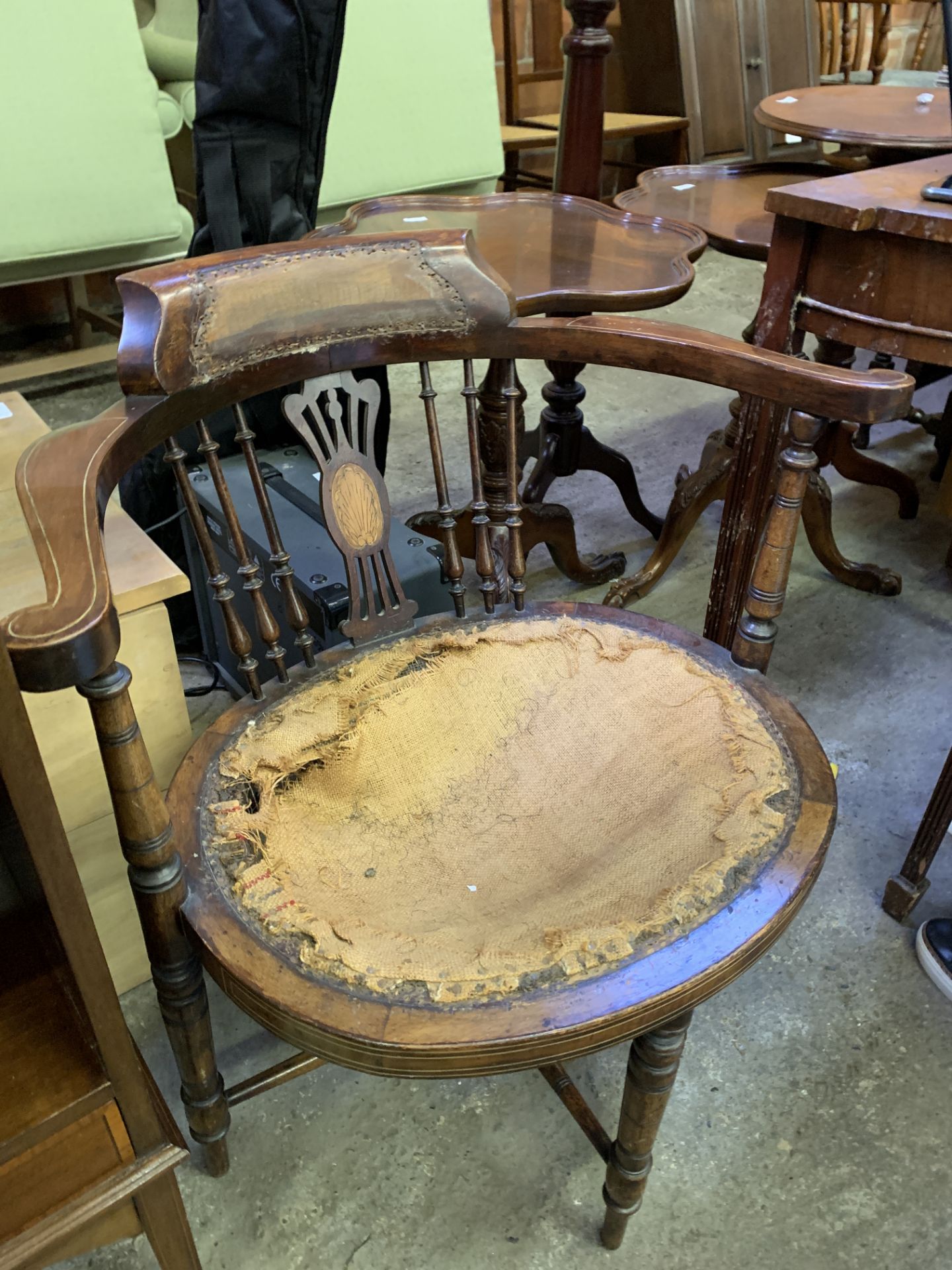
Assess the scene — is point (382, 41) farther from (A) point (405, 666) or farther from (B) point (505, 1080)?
(B) point (505, 1080)

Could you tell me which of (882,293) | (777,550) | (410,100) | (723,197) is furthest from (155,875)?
(410,100)

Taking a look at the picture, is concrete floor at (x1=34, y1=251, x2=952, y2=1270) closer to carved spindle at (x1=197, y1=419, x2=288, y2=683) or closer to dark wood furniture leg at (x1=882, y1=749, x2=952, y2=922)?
dark wood furniture leg at (x1=882, y1=749, x2=952, y2=922)

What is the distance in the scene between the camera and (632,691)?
988 millimetres

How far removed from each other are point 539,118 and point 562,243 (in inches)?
120

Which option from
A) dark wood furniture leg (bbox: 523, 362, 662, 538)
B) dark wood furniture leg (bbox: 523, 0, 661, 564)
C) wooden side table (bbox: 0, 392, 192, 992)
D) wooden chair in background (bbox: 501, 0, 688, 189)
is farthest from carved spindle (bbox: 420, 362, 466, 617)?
wooden chair in background (bbox: 501, 0, 688, 189)

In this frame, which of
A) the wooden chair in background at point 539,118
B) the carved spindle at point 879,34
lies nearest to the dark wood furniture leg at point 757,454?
the wooden chair in background at point 539,118

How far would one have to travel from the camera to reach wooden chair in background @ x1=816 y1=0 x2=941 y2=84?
434 centimetres

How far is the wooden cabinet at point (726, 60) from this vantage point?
147 inches

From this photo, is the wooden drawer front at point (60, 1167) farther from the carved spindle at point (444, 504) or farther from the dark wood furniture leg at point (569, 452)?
the dark wood furniture leg at point (569, 452)

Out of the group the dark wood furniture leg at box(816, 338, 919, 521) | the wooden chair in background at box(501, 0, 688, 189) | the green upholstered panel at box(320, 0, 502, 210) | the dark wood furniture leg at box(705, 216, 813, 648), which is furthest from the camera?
the wooden chair in background at box(501, 0, 688, 189)

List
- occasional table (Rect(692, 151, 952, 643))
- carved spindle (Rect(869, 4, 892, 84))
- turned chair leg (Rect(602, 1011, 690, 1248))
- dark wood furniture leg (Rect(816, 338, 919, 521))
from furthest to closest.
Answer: carved spindle (Rect(869, 4, 892, 84)) < dark wood furniture leg (Rect(816, 338, 919, 521)) < occasional table (Rect(692, 151, 952, 643)) < turned chair leg (Rect(602, 1011, 690, 1248))

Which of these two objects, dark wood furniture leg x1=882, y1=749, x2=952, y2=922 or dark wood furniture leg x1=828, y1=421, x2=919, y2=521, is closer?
dark wood furniture leg x1=882, y1=749, x2=952, y2=922

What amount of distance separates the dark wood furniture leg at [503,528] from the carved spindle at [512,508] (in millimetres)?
371

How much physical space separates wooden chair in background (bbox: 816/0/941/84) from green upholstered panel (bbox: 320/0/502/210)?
2224 mm
